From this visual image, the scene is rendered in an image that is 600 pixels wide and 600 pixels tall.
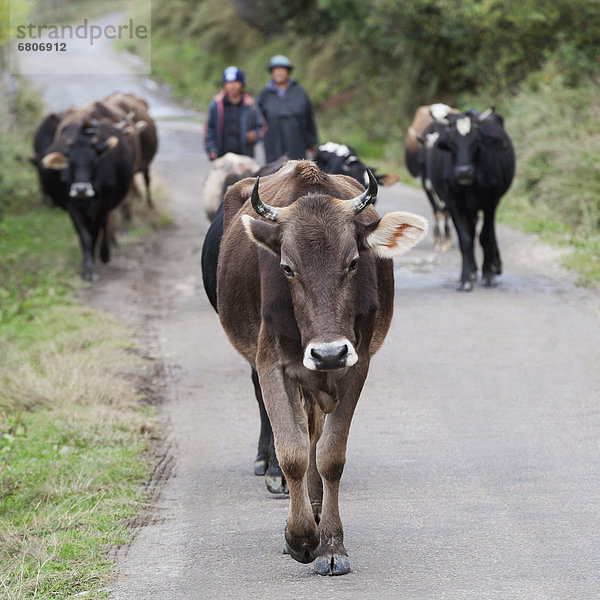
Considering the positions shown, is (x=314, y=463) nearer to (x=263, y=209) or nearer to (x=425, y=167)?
(x=263, y=209)

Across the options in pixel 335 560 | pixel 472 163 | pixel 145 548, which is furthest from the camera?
pixel 472 163

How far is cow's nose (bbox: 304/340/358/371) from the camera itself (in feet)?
16.1

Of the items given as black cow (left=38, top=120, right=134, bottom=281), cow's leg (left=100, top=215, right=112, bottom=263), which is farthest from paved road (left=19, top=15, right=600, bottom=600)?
cow's leg (left=100, top=215, right=112, bottom=263)

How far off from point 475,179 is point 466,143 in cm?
43

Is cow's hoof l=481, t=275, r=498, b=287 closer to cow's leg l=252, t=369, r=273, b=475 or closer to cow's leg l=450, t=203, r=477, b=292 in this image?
cow's leg l=450, t=203, r=477, b=292

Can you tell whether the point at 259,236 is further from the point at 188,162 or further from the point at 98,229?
the point at 188,162

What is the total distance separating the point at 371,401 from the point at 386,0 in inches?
720

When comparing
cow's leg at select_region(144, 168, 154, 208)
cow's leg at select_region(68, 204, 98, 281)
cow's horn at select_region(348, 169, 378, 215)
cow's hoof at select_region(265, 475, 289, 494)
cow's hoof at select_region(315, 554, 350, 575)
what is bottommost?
cow's leg at select_region(144, 168, 154, 208)

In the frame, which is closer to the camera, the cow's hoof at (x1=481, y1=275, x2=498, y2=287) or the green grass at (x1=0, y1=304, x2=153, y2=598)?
the green grass at (x1=0, y1=304, x2=153, y2=598)

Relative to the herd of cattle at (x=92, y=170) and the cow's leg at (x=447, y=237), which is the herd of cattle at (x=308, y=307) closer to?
the herd of cattle at (x=92, y=170)

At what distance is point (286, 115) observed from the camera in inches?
516

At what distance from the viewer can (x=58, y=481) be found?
276 inches

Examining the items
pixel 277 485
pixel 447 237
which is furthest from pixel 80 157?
pixel 277 485

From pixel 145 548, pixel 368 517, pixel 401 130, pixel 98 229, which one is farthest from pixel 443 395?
pixel 401 130
